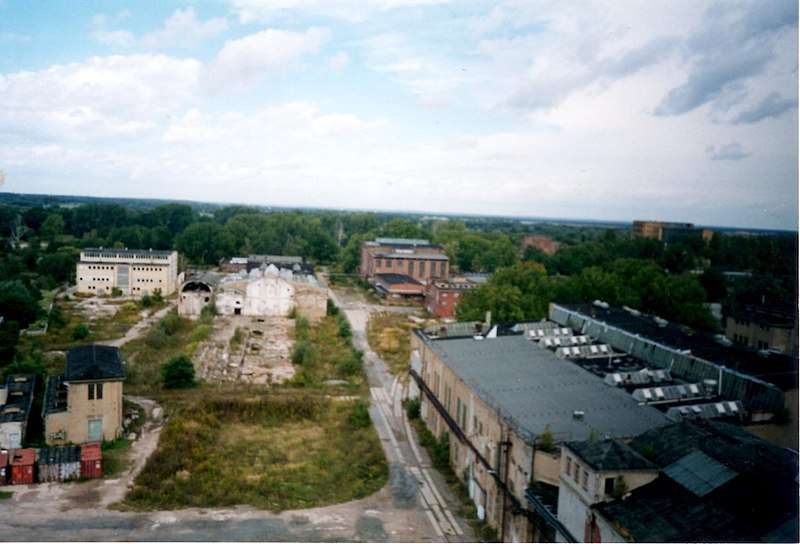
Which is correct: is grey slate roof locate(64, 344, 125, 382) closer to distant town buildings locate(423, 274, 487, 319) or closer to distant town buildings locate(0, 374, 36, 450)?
distant town buildings locate(0, 374, 36, 450)

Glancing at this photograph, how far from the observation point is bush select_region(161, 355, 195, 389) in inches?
553

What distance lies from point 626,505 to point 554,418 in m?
2.78

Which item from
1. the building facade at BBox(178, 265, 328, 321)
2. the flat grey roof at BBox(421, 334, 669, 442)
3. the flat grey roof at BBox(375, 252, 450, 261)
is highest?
the flat grey roof at BBox(375, 252, 450, 261)

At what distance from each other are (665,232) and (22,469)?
80.2 feet

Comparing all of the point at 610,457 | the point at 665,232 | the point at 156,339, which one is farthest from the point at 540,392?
the point at 665,232

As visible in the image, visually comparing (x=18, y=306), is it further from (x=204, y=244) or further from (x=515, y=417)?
(x=204, y=244)

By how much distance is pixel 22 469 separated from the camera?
9.14m

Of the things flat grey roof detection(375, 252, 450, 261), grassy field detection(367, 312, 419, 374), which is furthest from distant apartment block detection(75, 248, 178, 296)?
flat grey roof detection(375, 252, 450, 261)

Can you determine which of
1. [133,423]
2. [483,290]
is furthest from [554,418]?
[483,290]

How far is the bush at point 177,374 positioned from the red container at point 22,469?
4724mm

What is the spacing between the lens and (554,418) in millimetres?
8648

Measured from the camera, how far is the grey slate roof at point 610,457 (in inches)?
237

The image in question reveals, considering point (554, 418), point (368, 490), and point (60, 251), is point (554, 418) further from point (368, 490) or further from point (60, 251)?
point (60, 251)

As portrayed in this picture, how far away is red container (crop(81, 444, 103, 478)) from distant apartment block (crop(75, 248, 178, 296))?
1782cm
